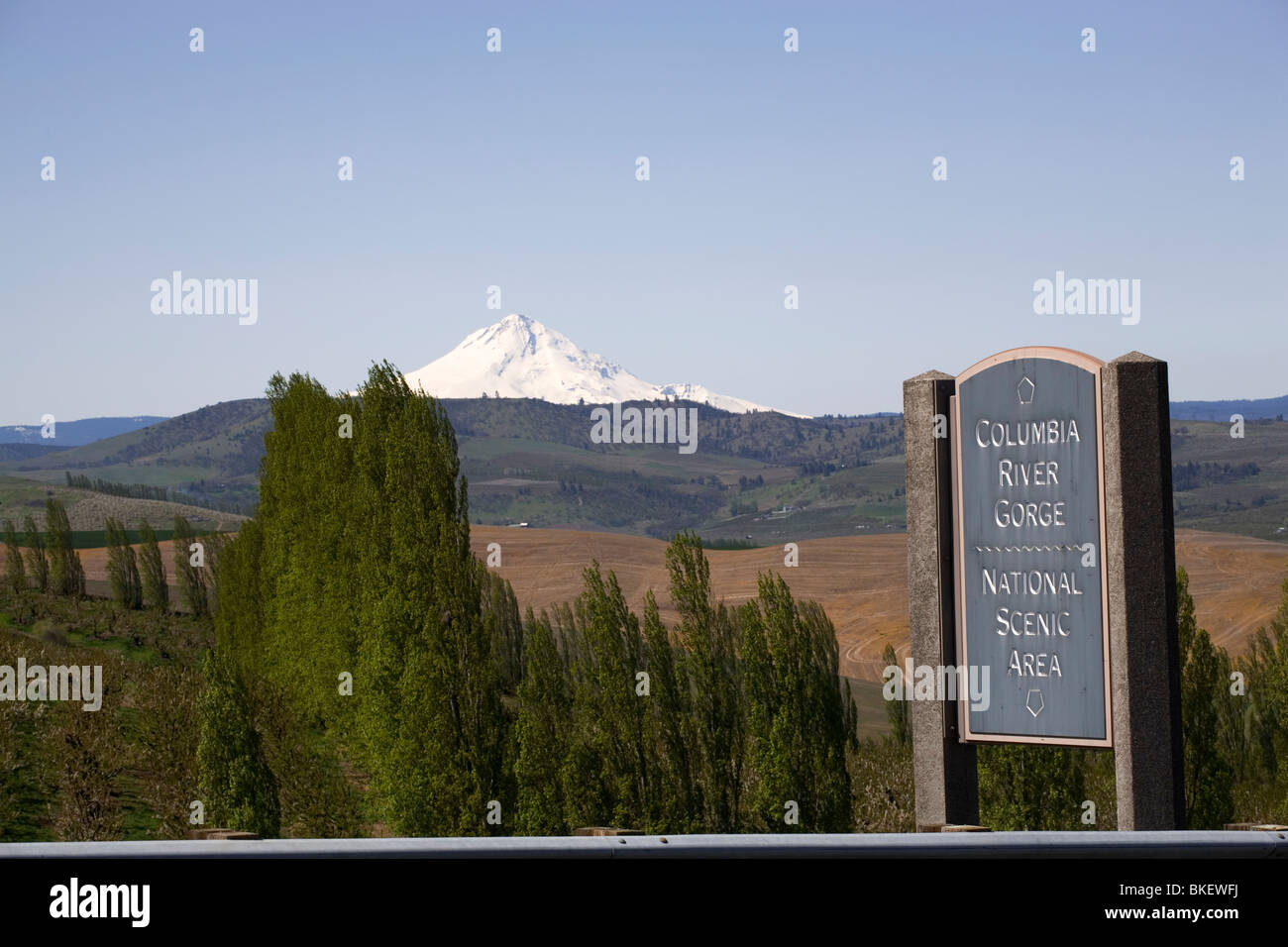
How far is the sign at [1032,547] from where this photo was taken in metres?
13.4

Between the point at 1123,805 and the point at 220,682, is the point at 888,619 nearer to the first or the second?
the point at 220,682

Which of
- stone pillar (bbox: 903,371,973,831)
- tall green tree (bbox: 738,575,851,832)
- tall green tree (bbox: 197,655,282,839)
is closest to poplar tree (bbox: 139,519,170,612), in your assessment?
tall green tree (bbox: 197,655,282,839)

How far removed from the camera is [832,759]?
27.7m

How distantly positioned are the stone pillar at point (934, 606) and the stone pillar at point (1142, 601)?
1776 mm

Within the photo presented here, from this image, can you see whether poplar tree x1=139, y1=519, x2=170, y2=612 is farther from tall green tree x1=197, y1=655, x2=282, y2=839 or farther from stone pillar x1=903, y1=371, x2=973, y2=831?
stone pillar x1=903, y1=371, x2=973, y2=831

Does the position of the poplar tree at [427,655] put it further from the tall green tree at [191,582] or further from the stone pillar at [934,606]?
the tall green tree at [191,582]

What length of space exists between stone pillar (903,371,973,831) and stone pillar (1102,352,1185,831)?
1.78 m

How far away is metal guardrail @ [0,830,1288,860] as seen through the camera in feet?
12.1

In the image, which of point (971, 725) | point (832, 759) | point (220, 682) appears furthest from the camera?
point (832, 759)
